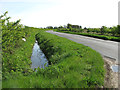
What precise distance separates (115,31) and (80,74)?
97.5 feet

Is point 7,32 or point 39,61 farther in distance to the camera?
point 39,61

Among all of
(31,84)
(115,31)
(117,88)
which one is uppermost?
(115,31)

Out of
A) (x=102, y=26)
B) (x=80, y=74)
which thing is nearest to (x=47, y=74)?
(x=80, y=74)

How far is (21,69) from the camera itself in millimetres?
5676

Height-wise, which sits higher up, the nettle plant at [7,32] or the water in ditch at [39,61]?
the nettle plant at [7,32]

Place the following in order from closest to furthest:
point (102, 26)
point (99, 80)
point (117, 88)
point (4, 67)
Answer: point (117, 88) → point (99, 80) → point (4, 67) → point (102, 26)

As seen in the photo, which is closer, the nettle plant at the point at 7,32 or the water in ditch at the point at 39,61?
the nettle plant at the point at 7,32

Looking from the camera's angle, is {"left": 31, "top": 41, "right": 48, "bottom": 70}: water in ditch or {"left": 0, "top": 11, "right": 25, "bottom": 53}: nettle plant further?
{"left": 31, "top": 41, "right": 48, "bottom": 70}: water in ditch

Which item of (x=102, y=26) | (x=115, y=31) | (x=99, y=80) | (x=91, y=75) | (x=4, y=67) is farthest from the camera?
(x=102, y=26)

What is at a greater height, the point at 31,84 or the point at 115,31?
the point at 115,31

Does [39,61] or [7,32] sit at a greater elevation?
[7,32]

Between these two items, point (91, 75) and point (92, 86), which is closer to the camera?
point (92, 86)

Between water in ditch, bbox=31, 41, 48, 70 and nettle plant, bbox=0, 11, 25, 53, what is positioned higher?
nettle plant, bbox=0, 11, 25, 53

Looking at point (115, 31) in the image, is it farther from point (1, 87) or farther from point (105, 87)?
point (1, 87)
